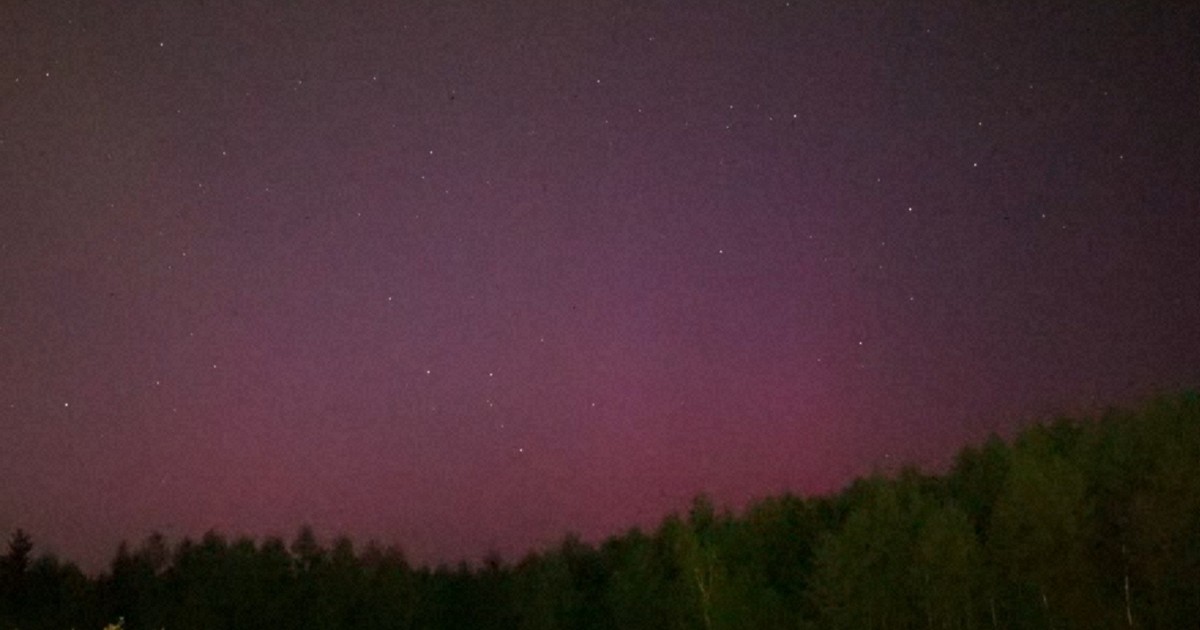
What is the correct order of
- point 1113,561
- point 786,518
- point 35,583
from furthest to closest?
1. point 35,583
2. point 786,518
3. point 1113,561

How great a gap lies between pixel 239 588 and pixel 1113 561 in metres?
33.9

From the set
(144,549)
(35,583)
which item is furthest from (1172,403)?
(35,583)

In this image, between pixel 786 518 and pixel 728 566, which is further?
pixel 786 518

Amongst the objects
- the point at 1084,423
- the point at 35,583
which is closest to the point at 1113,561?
the point at 1084,423

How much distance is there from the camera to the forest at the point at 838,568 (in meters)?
→ 23.9

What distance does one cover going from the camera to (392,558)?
4641 cm

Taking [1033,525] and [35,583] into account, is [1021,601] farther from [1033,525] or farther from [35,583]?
[35,583]

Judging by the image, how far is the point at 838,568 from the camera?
27.7 meters

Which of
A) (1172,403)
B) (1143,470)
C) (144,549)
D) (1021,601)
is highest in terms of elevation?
(144,549)

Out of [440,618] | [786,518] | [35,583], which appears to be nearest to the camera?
[786,518]

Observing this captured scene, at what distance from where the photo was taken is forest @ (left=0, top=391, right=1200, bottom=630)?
23906 millimetres

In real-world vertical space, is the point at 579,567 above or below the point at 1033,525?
above

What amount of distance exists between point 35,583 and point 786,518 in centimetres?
3968

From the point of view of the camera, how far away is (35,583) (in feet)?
194
